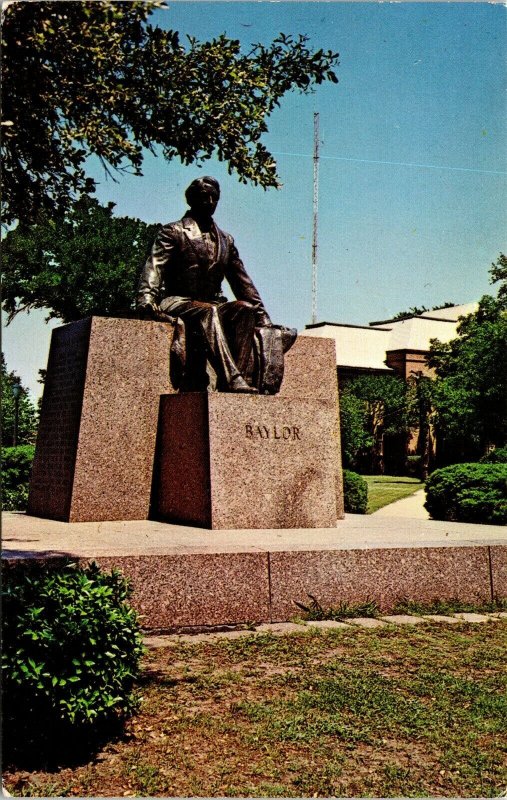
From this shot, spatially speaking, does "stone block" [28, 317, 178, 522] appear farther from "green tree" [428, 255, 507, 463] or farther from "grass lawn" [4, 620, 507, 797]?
"green tree" [428, 255, 507, 463]

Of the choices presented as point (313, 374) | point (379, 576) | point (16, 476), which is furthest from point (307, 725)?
point (16, 476)

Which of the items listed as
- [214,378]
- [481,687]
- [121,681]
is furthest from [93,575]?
[214,378]

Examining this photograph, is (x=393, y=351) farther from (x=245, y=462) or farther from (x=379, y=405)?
(x=245, y=462)

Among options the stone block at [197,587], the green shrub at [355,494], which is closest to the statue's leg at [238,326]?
the stone block at [197,587]

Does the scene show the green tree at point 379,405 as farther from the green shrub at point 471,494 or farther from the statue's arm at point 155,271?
the statue's arm at point 155,271

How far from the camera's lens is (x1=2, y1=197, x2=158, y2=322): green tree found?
3478 centimetres

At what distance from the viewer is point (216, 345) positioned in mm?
8602

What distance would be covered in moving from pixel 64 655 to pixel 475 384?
37.5 m

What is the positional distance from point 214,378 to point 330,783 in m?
5.65

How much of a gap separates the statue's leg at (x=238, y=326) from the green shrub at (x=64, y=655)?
5.06m

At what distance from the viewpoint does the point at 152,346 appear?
8.83m

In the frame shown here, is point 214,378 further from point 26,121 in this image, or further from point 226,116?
point 26,121

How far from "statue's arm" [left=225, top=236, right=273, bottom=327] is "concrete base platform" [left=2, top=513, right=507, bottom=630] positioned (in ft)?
9.76

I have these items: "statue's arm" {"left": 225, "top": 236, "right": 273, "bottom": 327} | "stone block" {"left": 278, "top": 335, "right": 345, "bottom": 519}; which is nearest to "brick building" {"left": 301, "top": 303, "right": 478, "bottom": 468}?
"stone block" {"left": 278, "top": 335, "right": 345, "bottom": 519}
